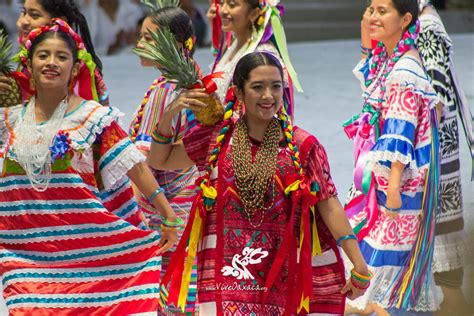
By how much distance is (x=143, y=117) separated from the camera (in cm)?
573

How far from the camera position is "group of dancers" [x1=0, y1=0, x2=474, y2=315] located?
4.53 meters

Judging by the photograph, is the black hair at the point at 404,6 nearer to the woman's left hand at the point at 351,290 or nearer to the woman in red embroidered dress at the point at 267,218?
the woman in red embroidered dress at the point at 267,218

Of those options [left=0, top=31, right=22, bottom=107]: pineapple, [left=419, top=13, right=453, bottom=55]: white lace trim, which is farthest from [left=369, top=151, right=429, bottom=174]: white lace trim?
[left=0, top=31, right=22, bottom=107]: pineapple

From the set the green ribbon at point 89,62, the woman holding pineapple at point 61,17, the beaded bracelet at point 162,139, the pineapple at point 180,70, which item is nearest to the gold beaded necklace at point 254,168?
the pineapple at point 180,70

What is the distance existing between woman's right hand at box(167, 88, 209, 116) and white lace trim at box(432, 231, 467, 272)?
2.00 meters

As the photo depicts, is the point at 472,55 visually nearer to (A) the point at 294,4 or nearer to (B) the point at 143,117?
(A) the point at 294,4

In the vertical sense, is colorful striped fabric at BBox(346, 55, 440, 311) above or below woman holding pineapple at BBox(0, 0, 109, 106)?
below

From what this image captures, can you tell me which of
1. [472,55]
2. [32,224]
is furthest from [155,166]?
[472,55]

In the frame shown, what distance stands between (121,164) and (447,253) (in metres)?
2.08

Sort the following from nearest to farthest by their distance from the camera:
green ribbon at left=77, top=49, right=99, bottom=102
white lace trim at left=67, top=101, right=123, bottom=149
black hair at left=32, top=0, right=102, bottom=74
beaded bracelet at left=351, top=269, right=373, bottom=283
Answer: beaded bracelet at left=351, top=269, right=373, bottom=283 < white lace trim at left=67, top=101, right=123, bottom=149 < green ribbon at left=77, top=49, right=99, bottom=102 < black hair at left=32, top=0, right=102, bottom=74

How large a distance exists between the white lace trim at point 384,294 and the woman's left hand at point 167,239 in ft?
4.00

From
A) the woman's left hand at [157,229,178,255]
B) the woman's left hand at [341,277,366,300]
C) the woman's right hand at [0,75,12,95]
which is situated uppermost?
the woman's right hand at [0,75,12,95]

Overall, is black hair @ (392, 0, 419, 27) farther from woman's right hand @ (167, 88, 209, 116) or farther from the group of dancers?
woman's right hand @ (167, 88, 209, 116)

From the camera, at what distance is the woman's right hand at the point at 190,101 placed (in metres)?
4.64
